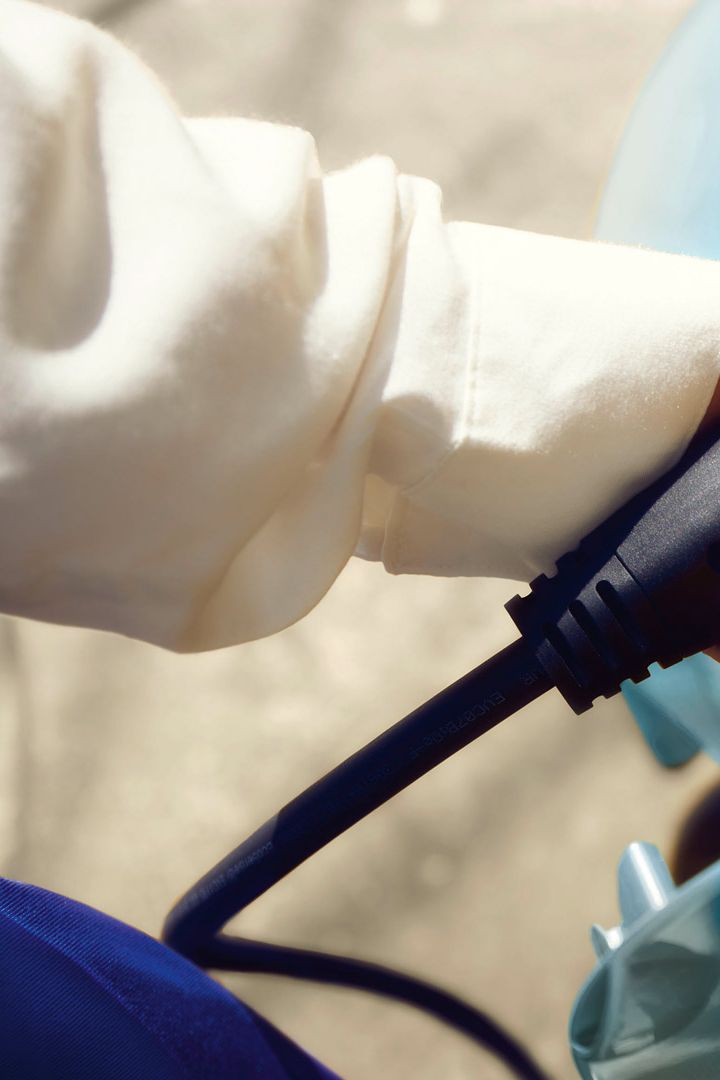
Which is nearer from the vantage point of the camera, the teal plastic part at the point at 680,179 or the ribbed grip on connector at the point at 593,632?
the ribbed grip on connector at the point at 593,632

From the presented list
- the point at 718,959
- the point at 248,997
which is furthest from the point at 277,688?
the point at 718,959

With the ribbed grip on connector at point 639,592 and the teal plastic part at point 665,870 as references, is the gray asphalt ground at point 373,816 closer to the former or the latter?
the teal plastic part at point 665,870

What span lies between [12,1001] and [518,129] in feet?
2.65

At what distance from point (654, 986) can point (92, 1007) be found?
9.7 inches

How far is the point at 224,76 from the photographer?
38.9 inches

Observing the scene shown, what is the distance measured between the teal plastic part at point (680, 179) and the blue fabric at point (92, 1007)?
24 centimetres

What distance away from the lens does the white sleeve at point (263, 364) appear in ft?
0.98

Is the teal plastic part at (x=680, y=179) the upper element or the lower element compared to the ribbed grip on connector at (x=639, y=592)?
upper

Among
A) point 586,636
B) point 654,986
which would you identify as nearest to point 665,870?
point 654,986

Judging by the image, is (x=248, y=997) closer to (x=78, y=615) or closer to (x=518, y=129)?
(x=78, y=615)

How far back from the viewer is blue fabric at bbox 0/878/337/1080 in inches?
12.3

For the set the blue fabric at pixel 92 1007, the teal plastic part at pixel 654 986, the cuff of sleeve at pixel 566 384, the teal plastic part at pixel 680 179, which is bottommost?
the teal plastic part at pixel 654 986

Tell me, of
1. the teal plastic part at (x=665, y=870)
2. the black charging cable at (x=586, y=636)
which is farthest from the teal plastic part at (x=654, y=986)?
the black charging cable at (x=586, y=636)

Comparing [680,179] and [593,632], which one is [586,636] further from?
[680,179]
